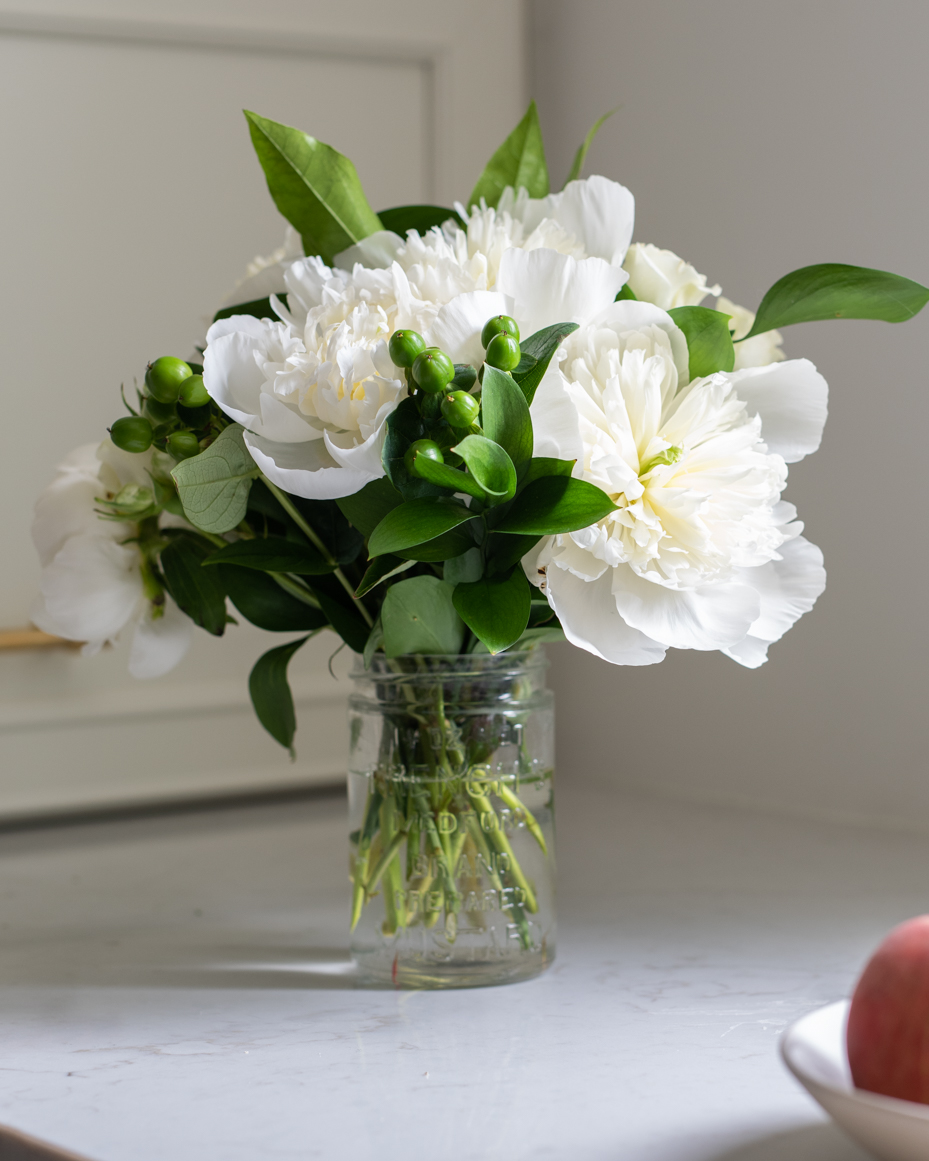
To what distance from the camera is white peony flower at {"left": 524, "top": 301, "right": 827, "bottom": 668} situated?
55 cm

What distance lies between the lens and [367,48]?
47.4 inches

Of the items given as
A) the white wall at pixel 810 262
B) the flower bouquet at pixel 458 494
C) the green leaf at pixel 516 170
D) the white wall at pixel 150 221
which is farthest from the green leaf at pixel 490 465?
the white wall at pixel 150 221

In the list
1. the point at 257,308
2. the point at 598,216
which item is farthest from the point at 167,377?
the point at 598,216

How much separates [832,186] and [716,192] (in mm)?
120

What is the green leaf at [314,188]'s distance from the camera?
66 cm

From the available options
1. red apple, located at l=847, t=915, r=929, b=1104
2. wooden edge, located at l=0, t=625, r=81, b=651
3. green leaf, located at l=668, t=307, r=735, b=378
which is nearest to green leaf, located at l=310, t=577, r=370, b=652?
green leaf, located at l=668, t=307, r=735, b=378

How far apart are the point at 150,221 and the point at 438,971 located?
2.39ft

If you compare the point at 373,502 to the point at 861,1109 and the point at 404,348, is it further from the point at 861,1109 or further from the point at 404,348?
the point at 861,1109

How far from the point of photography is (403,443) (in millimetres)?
563

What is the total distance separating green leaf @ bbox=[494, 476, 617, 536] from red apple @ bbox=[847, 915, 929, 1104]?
202 mm

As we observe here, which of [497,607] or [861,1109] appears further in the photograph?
[497,607]

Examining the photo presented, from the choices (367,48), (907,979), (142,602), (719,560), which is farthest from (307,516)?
(367,48)

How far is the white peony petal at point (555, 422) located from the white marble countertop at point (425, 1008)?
0.86ft

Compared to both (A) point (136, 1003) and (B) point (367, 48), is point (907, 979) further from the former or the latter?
(B) point (367, 48)
